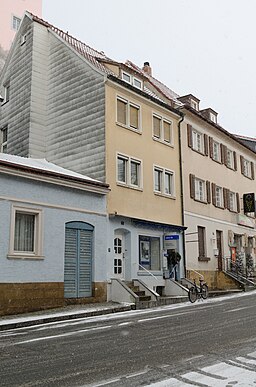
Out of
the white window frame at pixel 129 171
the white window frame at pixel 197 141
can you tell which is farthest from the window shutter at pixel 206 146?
the white window frame at pixel 129 171

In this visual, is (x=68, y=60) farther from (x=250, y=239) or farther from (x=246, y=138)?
(x=246, y=138)

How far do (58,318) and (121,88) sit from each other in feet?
38.7

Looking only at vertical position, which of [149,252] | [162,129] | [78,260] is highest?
[162,129]

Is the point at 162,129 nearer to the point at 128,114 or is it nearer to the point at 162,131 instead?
the point at 162,131

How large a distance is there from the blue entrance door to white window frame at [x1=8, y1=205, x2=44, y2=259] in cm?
141

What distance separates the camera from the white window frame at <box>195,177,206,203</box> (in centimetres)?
2775

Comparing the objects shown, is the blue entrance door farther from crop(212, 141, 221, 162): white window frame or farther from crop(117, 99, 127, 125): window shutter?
crop(212, 141, 221, 162): white window frame

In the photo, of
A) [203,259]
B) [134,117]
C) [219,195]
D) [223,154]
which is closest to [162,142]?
[134,117]

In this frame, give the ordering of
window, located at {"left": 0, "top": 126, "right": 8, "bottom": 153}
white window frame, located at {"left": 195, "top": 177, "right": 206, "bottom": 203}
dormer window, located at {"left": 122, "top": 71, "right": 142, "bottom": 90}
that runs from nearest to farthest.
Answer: dormer window, located at {"left": 122, "top": 71, "right": 142, "bottom": 90}, window, located at {"left": 0, "top": 126, "right": 8, "bottom": 153}, white window frame, located at {"left": 195, "top": 177, "right": 206, "bottom": 203}

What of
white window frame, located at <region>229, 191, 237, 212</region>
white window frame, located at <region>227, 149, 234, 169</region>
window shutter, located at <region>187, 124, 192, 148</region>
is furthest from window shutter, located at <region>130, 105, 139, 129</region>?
white window frame, located at <region>229, 191, 237, 212</region>

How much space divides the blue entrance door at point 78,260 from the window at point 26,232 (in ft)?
4.78

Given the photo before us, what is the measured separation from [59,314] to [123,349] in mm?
6367

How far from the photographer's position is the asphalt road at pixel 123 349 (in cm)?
663

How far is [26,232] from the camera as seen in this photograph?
16.4 metres
